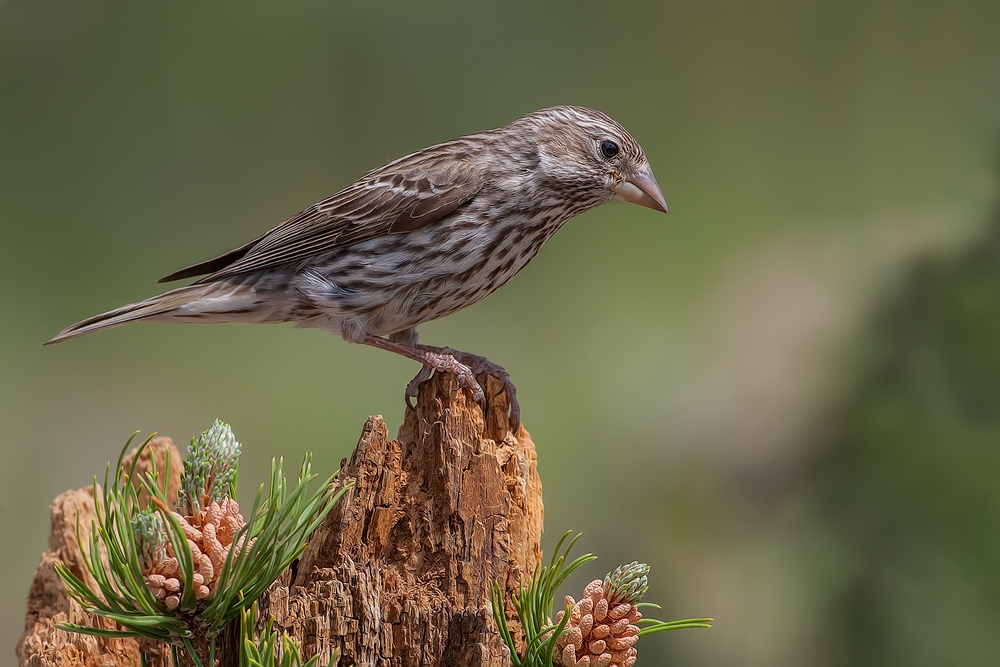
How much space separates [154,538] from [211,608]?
4.9 inches

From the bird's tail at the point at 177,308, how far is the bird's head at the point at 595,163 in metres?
0.94

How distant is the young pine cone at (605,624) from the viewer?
1292mm

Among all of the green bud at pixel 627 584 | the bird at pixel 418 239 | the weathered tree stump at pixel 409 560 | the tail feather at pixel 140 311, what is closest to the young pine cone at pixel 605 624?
the green bud at pixel 627 584

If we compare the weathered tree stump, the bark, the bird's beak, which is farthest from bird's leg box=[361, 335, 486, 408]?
the bird's beak

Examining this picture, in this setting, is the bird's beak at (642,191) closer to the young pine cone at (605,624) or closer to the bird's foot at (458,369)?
the bird's foot at (458,369)

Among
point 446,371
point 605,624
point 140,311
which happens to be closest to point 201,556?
point 605,624

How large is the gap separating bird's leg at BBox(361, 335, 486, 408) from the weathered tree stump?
126 mm

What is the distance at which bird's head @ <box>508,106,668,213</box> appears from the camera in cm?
251

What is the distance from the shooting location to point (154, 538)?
115cm

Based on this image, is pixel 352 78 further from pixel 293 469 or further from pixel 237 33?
pixel 293 469

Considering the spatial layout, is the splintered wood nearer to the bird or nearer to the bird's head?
the bird

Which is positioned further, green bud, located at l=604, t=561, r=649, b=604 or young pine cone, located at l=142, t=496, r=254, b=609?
green bud, located at l=604, t=561, r=649, b=604

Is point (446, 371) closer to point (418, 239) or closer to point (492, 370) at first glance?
point (492, 370)

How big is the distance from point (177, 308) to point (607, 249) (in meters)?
2.28
